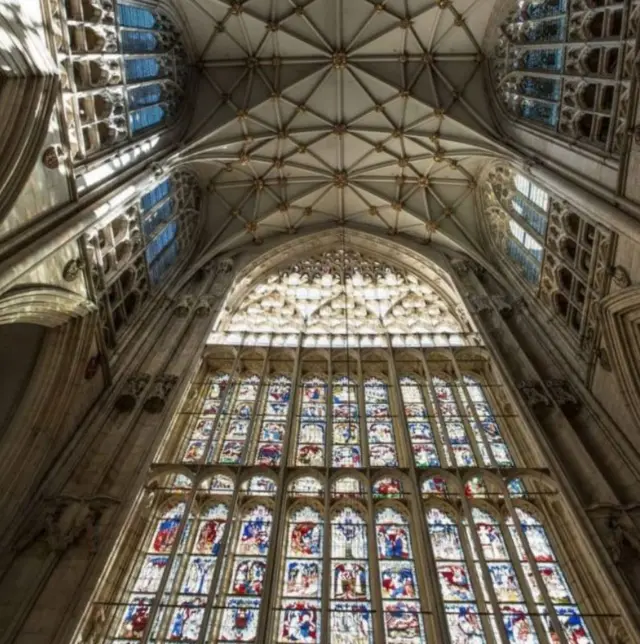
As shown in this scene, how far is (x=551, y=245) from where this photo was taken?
47.5 feet

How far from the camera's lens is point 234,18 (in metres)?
16.9

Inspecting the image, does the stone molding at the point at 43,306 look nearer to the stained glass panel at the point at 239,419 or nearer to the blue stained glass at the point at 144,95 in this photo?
the stained glass panel at the point at 239,419

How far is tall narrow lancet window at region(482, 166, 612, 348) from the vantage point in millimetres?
12492

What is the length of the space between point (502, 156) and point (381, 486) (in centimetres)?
A: 934

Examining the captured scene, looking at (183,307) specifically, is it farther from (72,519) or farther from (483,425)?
(483,425)

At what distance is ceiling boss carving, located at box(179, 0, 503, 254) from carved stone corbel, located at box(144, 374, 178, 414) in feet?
21.1

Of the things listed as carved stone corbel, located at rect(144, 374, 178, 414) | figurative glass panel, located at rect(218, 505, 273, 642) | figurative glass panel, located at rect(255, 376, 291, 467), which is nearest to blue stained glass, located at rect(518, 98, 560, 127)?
figurative glass panel, located at rect(255, 376, 291, 467)

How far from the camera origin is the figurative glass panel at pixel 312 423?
1216 centimetres

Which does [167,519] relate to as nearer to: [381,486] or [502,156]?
[381,486]

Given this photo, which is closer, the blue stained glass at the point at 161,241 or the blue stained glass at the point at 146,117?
the blue stained glass at the point at 146,117

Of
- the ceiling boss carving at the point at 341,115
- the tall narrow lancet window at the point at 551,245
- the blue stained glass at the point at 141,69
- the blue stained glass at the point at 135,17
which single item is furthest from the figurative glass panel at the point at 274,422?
the blue stained glass at the point at 135,17

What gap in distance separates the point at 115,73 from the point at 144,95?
1.93 metres

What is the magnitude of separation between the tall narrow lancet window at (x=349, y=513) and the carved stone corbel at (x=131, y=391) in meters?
1.05

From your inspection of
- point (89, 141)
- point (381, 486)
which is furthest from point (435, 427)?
point (89, 141)
